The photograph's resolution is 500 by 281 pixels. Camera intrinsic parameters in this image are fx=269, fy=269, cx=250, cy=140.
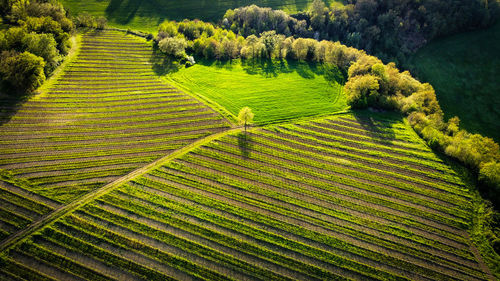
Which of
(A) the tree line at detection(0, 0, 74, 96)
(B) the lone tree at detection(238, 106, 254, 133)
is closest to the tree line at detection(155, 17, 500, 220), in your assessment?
(A) the tree line at detection(0, 0, 74, 96)

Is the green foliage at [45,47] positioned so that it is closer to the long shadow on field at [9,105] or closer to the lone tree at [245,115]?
the long shadow on field at [9,105]

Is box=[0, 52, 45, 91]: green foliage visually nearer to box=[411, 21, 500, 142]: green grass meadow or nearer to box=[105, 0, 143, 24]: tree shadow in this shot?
box=[105, 0, 143, 24]: tree shadow

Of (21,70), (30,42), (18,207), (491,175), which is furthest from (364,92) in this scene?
(30,42)

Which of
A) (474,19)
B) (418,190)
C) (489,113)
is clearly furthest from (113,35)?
(474,19)

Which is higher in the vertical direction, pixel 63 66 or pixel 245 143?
pixel 63 66

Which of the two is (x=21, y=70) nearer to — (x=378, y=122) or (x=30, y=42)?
(x=30, y=42)

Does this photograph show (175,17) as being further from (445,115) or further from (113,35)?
(445,115)
